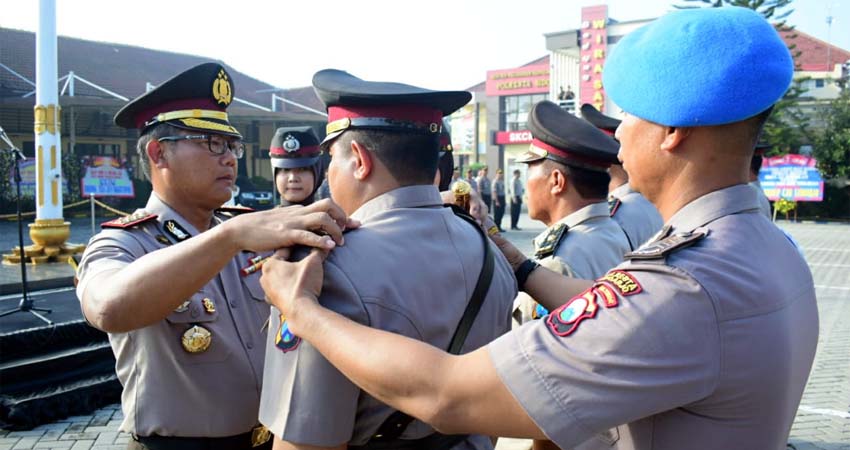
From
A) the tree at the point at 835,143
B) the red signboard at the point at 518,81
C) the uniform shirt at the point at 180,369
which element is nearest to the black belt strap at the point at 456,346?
the uniform shirt at the point at 180,369

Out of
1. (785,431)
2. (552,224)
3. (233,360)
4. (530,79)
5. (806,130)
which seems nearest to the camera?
(785,431)

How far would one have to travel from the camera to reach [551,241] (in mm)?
3160

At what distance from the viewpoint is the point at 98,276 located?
209 centimetres

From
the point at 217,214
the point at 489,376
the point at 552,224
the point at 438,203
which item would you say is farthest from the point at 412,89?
the point at 552,224

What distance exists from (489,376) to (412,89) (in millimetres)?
894

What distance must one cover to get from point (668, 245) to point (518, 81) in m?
40.1

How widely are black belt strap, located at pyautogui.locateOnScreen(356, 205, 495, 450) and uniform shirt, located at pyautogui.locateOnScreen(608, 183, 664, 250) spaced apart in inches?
92.0

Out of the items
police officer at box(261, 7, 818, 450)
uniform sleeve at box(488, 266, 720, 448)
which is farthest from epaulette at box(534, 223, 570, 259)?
uniform sleeve at box(488, 266, 720, 448)

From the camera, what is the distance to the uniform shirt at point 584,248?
9.95 ft

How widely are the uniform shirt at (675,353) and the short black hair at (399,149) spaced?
0.65 metres

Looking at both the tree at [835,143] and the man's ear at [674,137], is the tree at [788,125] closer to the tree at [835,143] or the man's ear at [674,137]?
the tree at [835,143]

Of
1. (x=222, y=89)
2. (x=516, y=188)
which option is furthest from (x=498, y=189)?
(x=222, y=89)

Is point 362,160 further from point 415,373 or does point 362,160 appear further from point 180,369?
point 180,369

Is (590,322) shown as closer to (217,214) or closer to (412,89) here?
(412,89)
